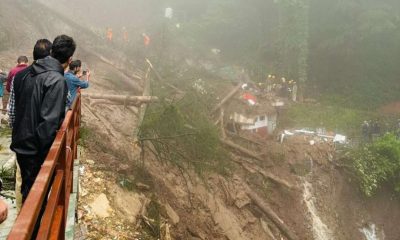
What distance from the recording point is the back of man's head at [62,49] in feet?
Result: 10.0

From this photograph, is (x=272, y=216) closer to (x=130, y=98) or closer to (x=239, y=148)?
(x=239, y=148)

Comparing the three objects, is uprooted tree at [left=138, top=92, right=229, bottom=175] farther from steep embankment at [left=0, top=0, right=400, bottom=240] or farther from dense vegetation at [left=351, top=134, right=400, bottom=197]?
dense vegetation at [left=351, top=134, right=400, bottom=197]

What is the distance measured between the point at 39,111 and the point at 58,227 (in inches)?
36.1

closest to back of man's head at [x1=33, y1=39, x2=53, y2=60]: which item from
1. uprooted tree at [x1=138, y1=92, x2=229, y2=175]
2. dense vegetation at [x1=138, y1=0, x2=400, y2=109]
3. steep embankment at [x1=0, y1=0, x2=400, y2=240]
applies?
steep embankment at [x1=0, y1=0, x2=400, y2=240]

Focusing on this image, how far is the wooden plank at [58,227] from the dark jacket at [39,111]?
0.52 metres

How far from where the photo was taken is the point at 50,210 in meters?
2.08

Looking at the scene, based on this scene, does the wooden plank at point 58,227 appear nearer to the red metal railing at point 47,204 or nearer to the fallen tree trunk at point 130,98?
the red metal railing at point 47,204

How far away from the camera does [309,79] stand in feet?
86.8

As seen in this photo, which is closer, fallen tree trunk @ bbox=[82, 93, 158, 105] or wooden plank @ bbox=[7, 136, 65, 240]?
wooden plank @ bbox=[7, 136, 65, 240]

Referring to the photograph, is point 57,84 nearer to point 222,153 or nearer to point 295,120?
point 222,153

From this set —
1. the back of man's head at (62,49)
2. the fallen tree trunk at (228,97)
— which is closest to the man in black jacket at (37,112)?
the back of man's head at (62,49)

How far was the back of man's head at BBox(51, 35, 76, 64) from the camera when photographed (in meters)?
3.05

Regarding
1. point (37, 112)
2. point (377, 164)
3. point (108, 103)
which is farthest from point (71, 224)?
point (377, 164)

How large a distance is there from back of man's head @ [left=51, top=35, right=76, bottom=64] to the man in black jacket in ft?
0.83
